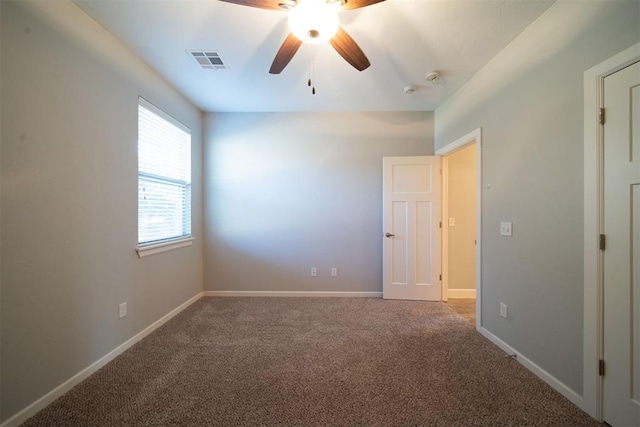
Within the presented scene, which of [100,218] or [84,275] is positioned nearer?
[84,275]

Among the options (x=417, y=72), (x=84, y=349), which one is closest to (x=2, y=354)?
(x=84, y=349)

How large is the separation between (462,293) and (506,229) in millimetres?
1628

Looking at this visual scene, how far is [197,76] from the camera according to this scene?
7.75 ft

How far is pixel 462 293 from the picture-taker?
→ 3.20m

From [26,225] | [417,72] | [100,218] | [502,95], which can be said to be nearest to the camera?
[26,225]

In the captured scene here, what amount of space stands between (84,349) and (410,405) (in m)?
2.30

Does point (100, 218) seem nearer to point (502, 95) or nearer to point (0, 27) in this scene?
point (0, 27)

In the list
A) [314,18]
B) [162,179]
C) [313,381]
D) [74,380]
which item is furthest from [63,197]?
[313,381]

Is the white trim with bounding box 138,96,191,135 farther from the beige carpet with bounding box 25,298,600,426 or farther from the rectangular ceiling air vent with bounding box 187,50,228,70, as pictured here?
the beige carpet with bounding box 25,298,600,426

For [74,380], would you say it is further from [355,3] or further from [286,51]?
[355,3]

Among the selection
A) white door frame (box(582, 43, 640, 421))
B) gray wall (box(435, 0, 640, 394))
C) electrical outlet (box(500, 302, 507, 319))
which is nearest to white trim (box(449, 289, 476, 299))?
gray wall (box(435, 0, 640, 394))

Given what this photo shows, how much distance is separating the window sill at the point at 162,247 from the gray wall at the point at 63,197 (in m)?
0.09

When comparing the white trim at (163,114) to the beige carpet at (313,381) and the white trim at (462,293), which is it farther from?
the white trim at (462,293)

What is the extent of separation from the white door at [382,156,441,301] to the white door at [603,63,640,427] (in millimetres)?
1795
